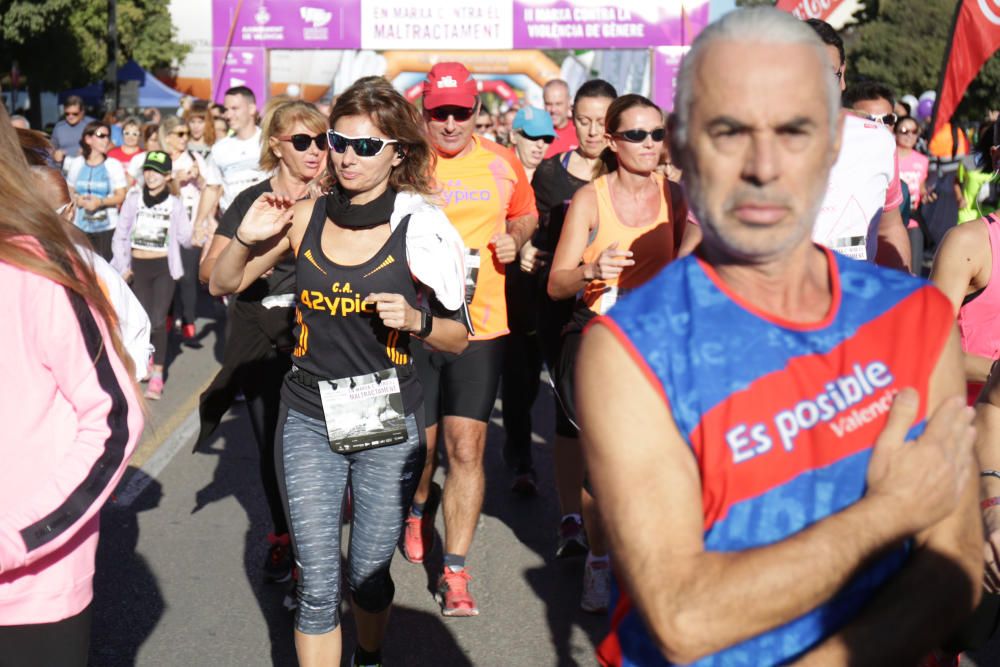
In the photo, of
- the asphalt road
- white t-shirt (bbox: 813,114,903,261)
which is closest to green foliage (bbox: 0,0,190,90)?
the asphalt road

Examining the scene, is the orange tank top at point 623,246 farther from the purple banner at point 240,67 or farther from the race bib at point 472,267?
the purple banner at point 240,67

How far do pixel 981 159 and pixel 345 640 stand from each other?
3.00 m

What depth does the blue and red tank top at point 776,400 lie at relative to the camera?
1683 mm

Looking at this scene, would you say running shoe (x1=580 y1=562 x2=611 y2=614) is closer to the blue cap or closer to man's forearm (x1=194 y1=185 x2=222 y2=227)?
the blue cap

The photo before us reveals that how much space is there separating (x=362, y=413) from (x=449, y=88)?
7.78 ft

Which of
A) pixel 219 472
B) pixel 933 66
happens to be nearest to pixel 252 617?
pixel 219 472

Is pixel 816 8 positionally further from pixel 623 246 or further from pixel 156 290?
pixel 156 290

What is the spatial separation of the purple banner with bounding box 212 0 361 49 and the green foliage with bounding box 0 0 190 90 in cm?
1216

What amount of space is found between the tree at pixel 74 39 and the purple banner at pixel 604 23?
15826 mm

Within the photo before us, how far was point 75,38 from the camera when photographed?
129 ft

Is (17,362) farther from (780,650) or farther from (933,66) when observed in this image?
(933,66)

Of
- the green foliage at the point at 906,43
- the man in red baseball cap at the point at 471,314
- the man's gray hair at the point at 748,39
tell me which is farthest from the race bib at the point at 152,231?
the green foliage at the point at 906,43

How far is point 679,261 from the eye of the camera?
73.0 inches

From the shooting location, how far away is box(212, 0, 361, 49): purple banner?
73.9 ft
